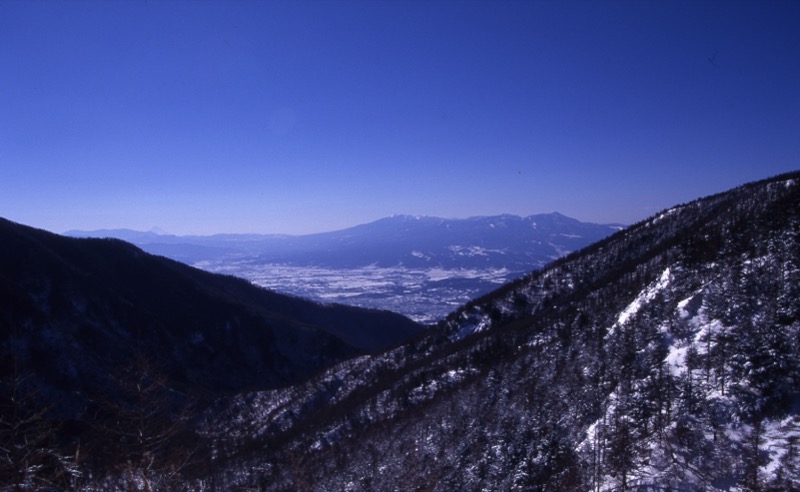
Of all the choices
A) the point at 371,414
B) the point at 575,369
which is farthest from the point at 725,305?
the point at 371,414

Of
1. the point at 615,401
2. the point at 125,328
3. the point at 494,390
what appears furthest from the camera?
the point at 125,328

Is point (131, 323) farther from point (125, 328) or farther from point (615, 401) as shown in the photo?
point (615, 401)

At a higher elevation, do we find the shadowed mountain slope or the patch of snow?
the patch of snow

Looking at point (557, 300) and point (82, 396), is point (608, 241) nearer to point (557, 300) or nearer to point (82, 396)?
A: point (557, 300)

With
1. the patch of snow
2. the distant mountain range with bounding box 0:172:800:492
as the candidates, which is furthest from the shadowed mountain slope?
the patch of snow

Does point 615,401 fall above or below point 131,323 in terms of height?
above

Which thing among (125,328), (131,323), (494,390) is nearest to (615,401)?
(494,390)

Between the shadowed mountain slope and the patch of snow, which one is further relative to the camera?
the shadowed mountain slope

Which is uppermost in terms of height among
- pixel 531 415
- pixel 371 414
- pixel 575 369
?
pixel 575 369

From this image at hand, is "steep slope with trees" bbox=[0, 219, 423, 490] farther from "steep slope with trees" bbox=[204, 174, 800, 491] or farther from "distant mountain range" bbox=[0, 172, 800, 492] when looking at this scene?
"steep slope with trees" bbox=[204, 174, 800, 491]
